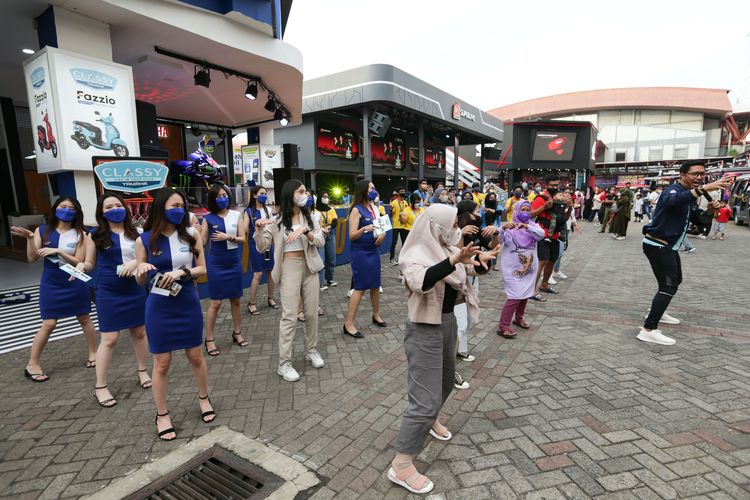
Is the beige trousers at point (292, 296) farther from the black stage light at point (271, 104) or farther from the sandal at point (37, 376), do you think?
the black stage light at point (271, 104)

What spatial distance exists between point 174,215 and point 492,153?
3383 cm

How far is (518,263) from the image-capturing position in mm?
4824

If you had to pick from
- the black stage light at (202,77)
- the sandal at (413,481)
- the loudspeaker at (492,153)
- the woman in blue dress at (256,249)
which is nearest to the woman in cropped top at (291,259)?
the woman in blue dress at (256,249)

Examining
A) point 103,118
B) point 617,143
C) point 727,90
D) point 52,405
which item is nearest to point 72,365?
point 52,405

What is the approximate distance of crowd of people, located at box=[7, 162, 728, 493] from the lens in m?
2.38

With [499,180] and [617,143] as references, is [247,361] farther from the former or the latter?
[617,143]

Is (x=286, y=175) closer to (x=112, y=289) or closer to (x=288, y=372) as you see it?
(x=112, y=289)

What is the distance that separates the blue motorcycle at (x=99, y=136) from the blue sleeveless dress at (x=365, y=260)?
4.16 metres

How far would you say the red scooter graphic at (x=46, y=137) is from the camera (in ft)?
19.3

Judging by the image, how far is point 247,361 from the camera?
4.34 metres

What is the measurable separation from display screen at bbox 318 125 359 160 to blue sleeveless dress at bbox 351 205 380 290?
14.7 meters

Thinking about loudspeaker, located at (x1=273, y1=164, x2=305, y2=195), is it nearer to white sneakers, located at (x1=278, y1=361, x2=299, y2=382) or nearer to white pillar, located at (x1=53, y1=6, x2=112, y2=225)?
white pillar, located at (x1=53, y1=6, x2=112, y2=225)

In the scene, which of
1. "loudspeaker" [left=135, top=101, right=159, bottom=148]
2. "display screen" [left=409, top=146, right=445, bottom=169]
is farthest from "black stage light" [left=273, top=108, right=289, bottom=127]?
"display screen" [left=409, top=146, right=445, bottom=169]

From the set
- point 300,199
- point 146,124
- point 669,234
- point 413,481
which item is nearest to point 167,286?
point 300,199
